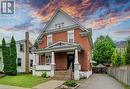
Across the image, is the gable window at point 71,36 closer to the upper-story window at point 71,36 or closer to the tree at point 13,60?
the upper-story window at point 71,36

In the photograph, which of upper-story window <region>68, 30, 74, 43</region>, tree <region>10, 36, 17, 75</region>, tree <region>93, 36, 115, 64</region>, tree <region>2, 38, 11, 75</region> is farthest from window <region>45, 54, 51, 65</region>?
tree <region>93, 36, 115, 64</region>

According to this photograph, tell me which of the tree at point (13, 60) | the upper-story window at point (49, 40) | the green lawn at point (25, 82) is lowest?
the green lawn at point (25, 82)

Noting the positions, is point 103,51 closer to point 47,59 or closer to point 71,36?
point 47,59

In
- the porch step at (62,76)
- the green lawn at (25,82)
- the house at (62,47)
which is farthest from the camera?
the house at (62,47)

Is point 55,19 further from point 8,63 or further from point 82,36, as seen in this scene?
→ point 8,63

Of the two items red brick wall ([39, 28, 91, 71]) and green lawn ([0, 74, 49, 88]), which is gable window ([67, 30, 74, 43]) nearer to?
red brick wall ([39, 28, 91, 71])

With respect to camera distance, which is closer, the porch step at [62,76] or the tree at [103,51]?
the porch step at [62,76]

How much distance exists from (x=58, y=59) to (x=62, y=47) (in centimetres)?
451

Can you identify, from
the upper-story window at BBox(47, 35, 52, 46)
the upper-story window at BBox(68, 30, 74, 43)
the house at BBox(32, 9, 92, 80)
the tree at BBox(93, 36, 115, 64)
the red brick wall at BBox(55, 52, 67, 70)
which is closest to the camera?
the house at BBox(32, 9, 92, 80)

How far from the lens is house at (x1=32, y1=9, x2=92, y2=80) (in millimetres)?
33594

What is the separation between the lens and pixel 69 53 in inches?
1422

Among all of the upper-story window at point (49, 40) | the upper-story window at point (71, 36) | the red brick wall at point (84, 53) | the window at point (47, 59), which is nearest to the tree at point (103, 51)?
the upper-story window at point (49, 40)

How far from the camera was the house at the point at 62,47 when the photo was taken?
33.6 m

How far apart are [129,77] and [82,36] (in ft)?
44.9
